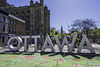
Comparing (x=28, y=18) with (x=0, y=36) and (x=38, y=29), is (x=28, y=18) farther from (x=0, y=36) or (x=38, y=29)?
(x=0, y=36)

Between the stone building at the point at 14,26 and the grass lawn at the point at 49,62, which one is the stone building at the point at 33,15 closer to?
the stone building at the point at 14,26

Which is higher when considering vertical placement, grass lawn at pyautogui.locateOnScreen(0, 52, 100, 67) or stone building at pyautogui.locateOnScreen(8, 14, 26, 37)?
stone building at pyautogui.locateOnScreen(8, 14, 26, 37)

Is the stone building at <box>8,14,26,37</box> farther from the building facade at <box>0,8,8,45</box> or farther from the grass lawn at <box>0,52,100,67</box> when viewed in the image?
the grass lawn at <box>0,52,100,67</box>

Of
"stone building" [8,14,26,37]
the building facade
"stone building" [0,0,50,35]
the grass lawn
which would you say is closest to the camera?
the grass lawn

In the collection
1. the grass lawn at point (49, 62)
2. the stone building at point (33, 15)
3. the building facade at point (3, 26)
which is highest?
the stone building at point (33, 15)

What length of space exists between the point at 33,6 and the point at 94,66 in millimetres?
43162

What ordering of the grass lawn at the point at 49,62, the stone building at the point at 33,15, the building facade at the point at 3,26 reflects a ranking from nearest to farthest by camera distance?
the grass lawn at the point at 49,62 < the building facade at the point at 3,26 < the stone building at the point at 33,15

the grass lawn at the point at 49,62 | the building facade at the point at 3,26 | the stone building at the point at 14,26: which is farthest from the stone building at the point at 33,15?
the grass lawn at the point at 49,62

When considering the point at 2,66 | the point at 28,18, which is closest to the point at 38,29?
the point at 28,18

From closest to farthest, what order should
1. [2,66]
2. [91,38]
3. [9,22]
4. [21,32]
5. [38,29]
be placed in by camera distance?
[2,66]
[9,22]
[21,32]
[38,29]
[91,38]

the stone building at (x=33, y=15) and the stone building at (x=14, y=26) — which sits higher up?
the stone building at (x=33, y=15)

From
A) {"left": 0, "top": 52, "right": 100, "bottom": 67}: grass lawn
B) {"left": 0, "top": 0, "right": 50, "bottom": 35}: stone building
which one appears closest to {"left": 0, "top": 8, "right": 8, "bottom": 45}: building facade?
{"left": 0, "top": 0, "right": 50, "bottom": 35}: stone building

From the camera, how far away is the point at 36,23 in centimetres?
4278

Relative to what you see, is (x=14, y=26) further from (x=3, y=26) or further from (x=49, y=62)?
(x=49, y=62)
